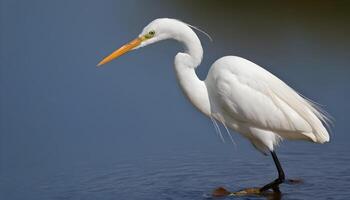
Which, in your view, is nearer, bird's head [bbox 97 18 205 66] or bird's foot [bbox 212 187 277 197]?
bird's head [bbox 97 18 205 66]

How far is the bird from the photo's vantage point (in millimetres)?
5699

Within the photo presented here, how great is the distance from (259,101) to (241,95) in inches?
5.5

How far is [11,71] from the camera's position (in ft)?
29.8

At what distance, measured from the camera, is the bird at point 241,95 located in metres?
5.70

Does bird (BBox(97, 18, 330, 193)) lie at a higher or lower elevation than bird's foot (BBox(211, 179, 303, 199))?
higher

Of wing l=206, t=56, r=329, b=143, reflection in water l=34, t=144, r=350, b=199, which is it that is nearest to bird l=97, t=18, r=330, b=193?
wing l=206, t=56, r=329, b=143

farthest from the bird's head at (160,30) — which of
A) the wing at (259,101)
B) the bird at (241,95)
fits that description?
the wing at (259,101)

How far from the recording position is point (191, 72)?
229 inches

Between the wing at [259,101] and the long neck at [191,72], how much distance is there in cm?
10

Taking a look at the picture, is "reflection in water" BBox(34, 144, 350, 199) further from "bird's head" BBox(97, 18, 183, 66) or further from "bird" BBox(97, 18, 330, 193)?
"bird's head" BBox(97, 18, 183, 66)

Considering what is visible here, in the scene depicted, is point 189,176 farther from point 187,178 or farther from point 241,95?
point 241,95

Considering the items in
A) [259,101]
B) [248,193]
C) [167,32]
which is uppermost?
[167,32]

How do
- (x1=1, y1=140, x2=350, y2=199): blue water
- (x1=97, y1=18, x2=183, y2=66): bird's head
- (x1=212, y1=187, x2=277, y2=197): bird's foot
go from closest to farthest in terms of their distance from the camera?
(x1=97, y1=18, x2=183, y2=66): bird's head < (x1=212, y1=187, x2=277, y2=197): bird's foot < (x1=1, y1=140, x2=350, y2=199): blue water

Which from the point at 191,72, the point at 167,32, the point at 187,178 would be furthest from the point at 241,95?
the point at 187,178
